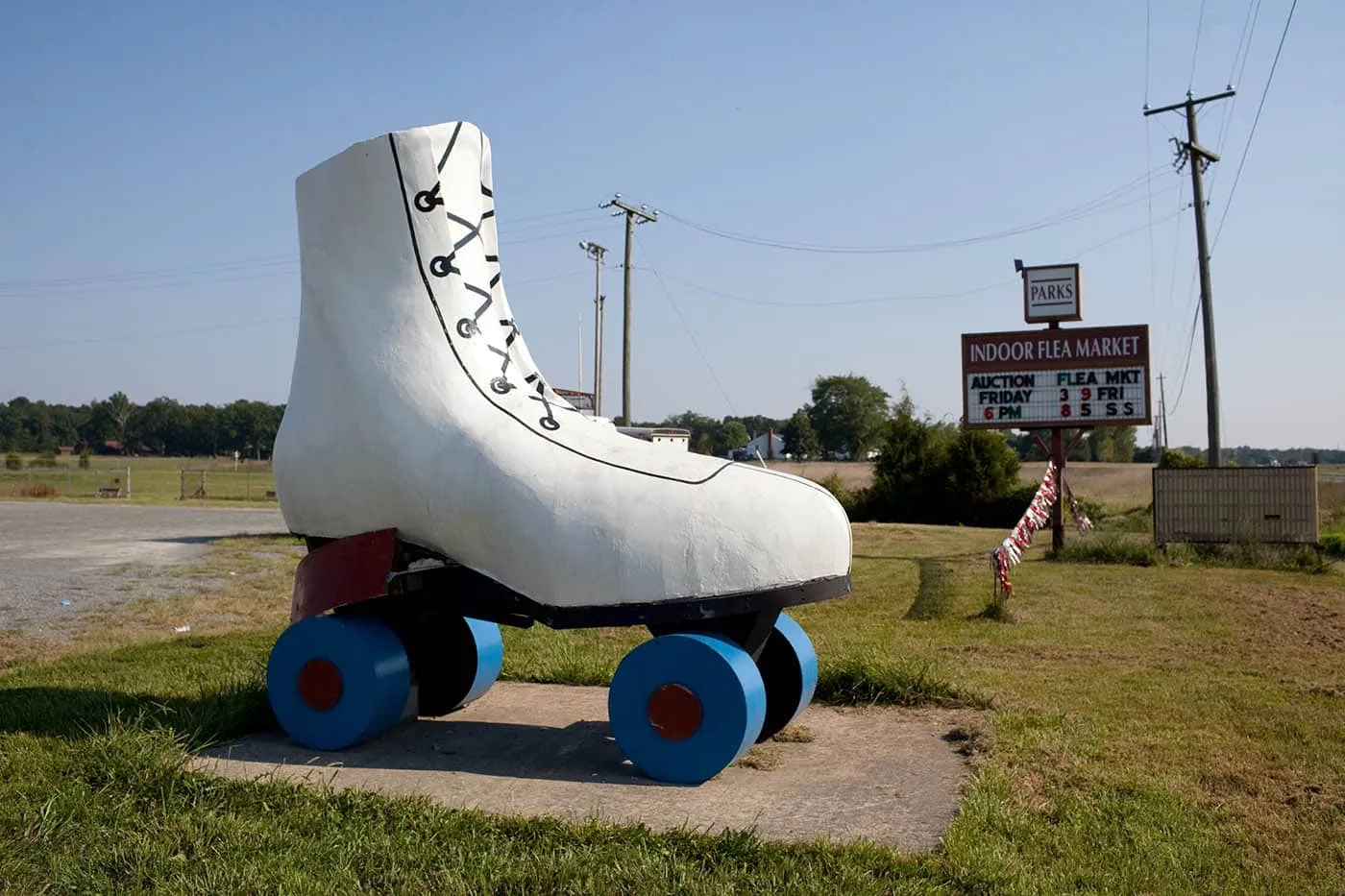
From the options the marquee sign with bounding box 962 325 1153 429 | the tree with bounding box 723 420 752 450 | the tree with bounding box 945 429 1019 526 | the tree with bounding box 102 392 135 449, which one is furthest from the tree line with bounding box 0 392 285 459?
the marquee sign with bounding box 962 325 1153 429

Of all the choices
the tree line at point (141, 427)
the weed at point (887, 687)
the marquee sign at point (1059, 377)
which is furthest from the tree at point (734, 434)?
the weed at point (887, 687)

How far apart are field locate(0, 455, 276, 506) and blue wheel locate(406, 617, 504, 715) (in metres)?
22.7

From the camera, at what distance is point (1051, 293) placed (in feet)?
54.6

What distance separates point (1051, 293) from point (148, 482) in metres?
43.5

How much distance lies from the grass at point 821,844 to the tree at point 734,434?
200ft

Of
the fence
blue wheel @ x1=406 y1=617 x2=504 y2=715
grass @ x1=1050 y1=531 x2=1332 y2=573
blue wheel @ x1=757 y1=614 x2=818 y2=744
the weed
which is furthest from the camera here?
the fence

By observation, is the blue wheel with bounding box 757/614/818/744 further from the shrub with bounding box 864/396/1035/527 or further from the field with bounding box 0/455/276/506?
the field with bounding box 0/455/276/506

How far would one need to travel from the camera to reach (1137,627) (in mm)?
8695

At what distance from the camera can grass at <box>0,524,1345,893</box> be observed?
307 centimetres

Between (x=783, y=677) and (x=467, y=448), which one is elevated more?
(x=467, y=448)

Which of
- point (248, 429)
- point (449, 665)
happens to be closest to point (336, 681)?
point (449, 665)

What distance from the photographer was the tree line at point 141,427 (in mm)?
66875

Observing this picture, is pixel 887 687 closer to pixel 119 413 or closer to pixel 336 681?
pixel 336 681

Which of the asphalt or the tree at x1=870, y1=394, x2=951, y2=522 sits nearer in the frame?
the asphalt
